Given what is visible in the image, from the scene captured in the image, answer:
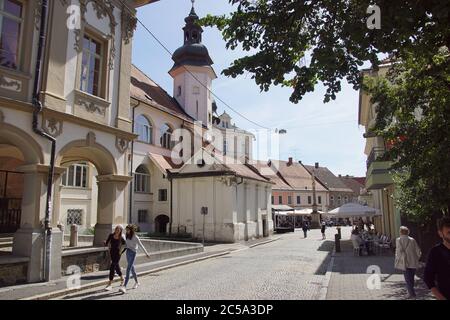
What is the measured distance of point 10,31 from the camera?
11.0 metres

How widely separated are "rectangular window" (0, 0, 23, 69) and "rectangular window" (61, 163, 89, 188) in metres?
16.1

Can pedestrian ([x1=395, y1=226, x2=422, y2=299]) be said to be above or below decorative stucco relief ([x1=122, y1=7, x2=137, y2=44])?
below

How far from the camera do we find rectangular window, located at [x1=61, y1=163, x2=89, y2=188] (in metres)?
26.2

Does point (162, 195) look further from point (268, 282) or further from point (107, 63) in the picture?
point (268, 282)

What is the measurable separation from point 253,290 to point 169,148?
26858 millimetres

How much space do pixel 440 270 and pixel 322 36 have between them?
3849mm

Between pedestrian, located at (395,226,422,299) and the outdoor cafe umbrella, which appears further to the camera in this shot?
the outdoor cafe umbrella

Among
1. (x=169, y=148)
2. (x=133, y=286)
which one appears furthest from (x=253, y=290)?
(x=169, y=148)

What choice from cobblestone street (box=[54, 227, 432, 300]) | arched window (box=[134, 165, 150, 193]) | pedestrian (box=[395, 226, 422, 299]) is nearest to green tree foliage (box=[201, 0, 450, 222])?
pedestrian (box=[395, 226, 422, 299])

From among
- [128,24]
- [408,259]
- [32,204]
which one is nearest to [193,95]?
[128,24]

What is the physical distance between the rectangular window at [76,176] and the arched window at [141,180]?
4964 mm

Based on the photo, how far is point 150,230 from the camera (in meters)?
31.8

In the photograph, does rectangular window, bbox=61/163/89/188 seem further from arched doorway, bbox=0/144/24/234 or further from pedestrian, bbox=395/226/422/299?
pedestrian, bbox=395/226/422/299

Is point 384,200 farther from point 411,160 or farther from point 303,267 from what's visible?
point 411,160
